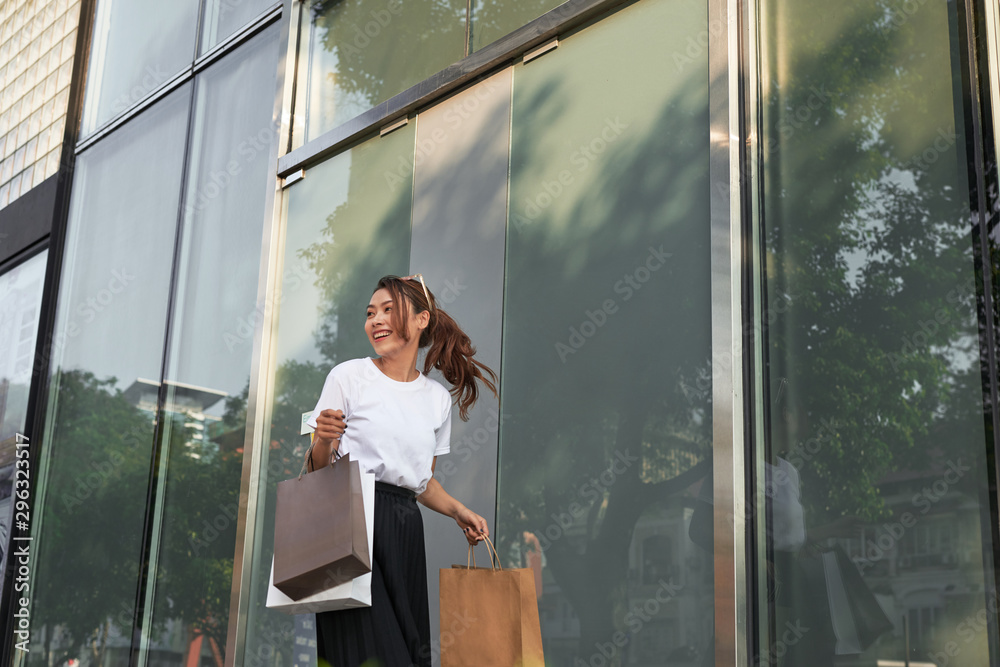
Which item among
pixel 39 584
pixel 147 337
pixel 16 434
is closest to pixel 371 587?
pixel 147 337

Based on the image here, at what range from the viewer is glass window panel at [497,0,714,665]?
3.46 m

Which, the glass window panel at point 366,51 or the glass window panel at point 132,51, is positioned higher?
the glass window panel at point 132,51

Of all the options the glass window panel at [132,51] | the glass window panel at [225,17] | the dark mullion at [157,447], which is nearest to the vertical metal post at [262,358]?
the glass window panel at [225,17]

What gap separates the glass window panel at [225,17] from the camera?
645cm

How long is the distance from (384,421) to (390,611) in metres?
0.57

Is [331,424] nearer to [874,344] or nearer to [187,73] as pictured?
[874,344]

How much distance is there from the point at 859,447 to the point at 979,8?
1.43 m

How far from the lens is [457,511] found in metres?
3.26

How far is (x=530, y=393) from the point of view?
404cm

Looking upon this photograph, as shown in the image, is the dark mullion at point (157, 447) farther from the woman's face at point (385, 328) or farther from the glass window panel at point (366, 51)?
the woman's face at point (385, 328)

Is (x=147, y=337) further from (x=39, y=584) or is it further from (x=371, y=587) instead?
(x=371, y=587)

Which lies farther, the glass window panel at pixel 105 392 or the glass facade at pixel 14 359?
the glass facade at pixel 14 359

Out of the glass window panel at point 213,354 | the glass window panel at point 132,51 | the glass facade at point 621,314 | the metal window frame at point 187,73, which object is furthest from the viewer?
the glass window panel at point 132,51

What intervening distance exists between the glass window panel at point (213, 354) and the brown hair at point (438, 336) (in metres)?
2.33
